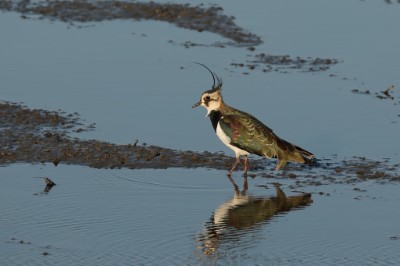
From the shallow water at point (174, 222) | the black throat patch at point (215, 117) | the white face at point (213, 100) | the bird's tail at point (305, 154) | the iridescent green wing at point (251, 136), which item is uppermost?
the white face at point (213, 100)

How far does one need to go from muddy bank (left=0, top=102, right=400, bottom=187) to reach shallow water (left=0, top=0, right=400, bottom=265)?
0.25 metres

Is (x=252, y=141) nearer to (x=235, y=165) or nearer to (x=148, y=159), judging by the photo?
(x=235, y=165)

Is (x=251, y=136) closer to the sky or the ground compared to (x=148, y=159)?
closer to the sky

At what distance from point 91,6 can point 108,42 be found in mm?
2866

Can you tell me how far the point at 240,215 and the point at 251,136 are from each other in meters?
1.89

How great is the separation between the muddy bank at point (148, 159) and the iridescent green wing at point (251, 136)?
0.33 metres

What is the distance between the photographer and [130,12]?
2316 cm

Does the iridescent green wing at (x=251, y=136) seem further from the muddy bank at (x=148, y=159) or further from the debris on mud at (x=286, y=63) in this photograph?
the debris on mud at (x=286, y=63)

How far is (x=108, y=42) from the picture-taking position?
2084 cm

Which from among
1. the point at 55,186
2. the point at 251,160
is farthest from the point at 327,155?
the point at 55,186

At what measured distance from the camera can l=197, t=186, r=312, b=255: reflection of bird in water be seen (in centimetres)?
1197

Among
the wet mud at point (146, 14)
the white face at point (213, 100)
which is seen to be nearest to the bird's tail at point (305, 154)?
the white face at point (213, 100)

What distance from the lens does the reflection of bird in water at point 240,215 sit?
12.0 meters

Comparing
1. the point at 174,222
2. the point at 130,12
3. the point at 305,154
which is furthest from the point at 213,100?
the point at 130,12
